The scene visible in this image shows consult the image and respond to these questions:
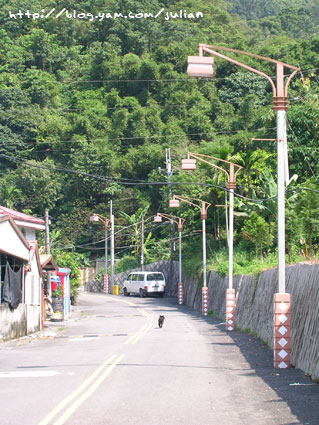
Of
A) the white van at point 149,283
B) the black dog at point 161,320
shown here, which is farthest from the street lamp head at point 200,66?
the white van at point 149,283

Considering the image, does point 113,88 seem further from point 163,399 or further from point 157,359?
point 163,399

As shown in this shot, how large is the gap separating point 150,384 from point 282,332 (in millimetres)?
4871

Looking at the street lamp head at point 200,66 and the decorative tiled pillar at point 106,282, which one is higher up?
the street lamp head at point 200,66

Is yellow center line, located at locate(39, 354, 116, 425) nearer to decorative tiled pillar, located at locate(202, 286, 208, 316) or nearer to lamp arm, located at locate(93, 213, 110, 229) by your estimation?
decorative tiled pillar, located at locate(202, 286, 208, 316)

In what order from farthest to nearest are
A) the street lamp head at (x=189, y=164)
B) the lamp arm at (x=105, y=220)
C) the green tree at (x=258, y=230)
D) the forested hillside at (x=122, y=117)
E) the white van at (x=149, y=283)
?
the lamp arm at (x=105, y=220) < the forested hillside at (x=122, y=117) < the white van at (x=149, y=283) < the green tree at (x=258, y=230) < the street lamp head at (x=189, y=164)

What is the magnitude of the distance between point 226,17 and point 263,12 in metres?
35.4

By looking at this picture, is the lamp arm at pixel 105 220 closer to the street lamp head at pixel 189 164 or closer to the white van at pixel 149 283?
the white van at pixel 149 283

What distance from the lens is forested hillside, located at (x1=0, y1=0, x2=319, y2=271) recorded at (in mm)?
67500

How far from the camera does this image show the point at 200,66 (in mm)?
14781

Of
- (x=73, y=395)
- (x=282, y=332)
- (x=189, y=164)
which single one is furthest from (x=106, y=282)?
(x=73, y=395)

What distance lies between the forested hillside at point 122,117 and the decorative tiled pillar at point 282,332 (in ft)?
106

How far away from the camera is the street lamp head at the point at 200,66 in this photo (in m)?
14.7

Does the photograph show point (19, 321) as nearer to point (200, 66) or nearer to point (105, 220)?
point (200, 66)

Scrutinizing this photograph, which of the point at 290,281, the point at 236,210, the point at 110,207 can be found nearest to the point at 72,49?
the point at 110,207
